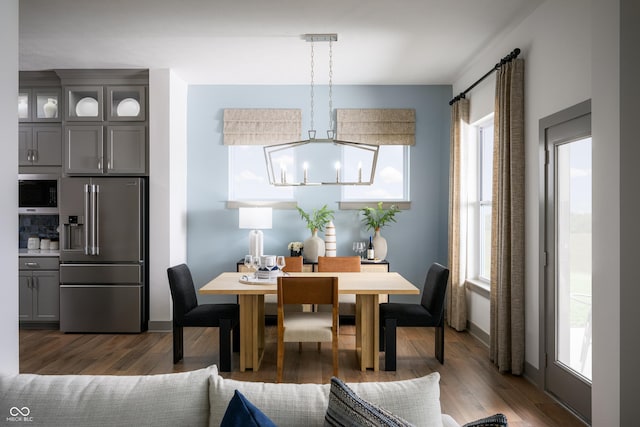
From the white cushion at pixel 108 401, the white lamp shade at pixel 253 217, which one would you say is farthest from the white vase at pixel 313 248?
the white cushion at pixel 108 401

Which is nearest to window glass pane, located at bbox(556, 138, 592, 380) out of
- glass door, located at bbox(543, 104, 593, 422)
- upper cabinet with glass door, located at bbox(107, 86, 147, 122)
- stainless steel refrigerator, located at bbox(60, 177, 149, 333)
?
glass door, located at bbox(543, 104, 593, 422)

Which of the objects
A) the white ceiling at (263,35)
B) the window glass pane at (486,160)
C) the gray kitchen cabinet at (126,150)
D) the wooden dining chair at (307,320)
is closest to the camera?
the wooden dining chair at (307,320)

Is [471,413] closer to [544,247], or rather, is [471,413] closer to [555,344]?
[555,344]

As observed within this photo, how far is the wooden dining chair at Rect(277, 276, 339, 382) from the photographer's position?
3.44m

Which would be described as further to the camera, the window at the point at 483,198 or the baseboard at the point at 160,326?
the baseboard at the point at 160,326

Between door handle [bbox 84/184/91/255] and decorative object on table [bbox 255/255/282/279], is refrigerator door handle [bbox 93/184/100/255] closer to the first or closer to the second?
door handle [bbox 84/184/91/255]

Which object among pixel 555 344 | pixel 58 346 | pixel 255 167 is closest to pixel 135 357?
pixel 58 346

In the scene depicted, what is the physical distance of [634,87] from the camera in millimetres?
2223

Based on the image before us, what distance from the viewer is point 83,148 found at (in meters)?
5.18

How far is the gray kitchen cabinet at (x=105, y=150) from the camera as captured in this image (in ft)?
16.9

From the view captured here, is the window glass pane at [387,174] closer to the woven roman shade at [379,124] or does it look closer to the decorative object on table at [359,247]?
the woven roman shade at [379,124]

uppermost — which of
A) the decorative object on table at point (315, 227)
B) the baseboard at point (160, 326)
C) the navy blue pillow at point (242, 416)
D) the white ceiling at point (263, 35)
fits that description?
the white ceiling at point (263, 35)

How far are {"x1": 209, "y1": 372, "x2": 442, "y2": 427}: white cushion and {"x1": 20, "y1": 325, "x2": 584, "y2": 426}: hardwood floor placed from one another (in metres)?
1.74

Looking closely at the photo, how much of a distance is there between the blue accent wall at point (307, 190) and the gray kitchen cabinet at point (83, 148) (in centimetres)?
105
